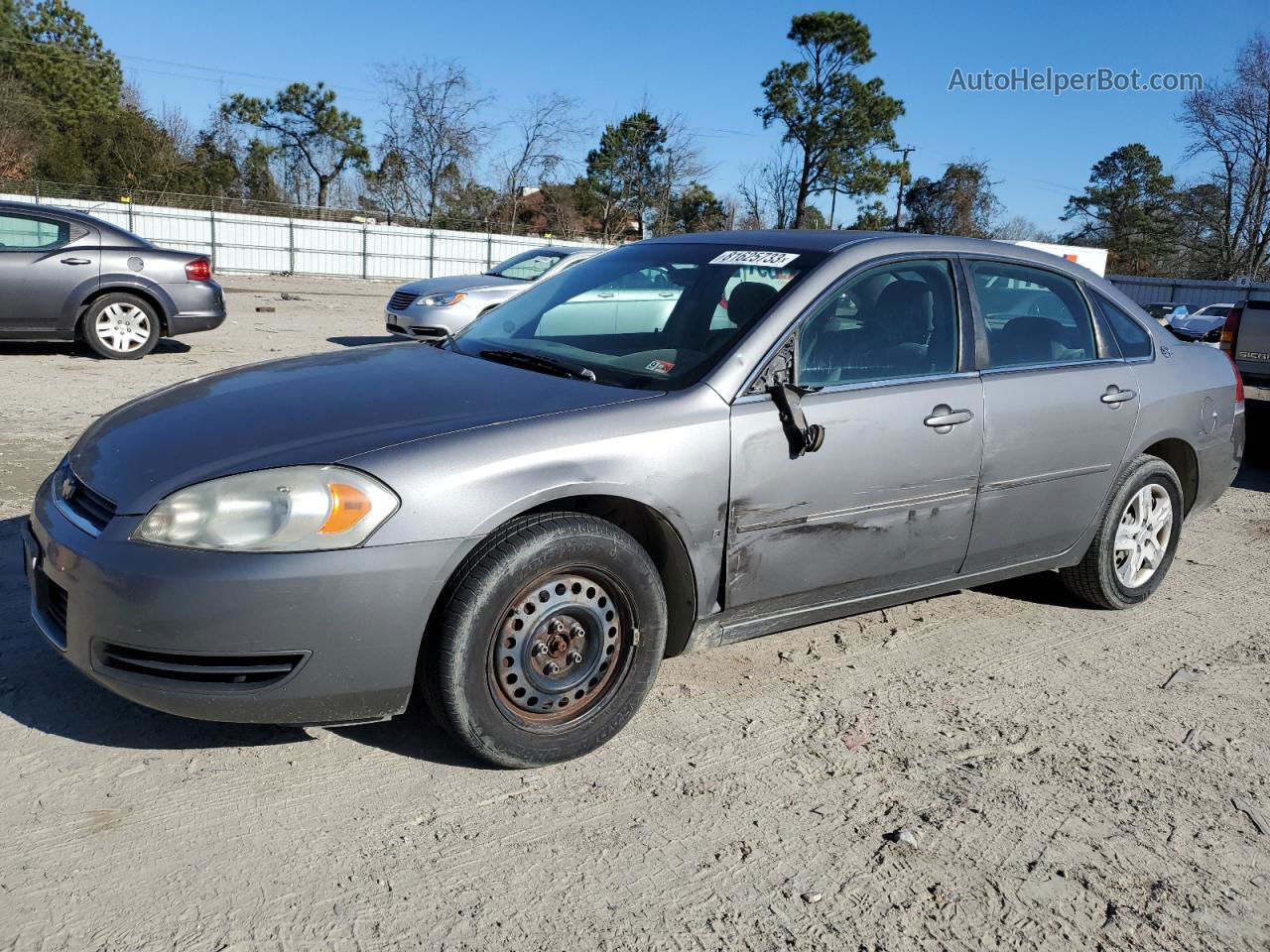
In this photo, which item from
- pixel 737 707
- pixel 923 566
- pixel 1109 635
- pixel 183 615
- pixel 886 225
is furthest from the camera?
pixel 886 225

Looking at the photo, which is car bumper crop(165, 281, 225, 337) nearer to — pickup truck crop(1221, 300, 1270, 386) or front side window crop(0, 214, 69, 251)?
front side window crop(0, 214, 69, 251)

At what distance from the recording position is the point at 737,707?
357 centimetres

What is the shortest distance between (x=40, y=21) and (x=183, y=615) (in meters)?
61.1

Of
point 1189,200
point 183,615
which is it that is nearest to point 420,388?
point 183,615

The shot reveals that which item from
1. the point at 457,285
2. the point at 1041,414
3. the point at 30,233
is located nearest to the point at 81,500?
the point at 1041,414

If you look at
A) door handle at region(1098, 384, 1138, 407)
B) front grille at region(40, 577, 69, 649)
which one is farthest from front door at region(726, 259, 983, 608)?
front grille at region(40, 577, 69, 649)

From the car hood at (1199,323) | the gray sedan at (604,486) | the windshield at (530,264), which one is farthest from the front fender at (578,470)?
the car hood at (1199,323)

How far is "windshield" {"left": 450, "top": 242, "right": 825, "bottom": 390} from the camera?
11.5 feet

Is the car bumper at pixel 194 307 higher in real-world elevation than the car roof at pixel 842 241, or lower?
lower

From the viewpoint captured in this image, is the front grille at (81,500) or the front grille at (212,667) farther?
the front grille at (81,500)

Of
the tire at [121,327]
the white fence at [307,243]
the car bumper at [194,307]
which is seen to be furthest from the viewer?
the white fence at [307,243]

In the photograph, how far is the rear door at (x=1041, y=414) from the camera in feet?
13.0

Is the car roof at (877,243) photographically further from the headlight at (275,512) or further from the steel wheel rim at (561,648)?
the headlight at (275,512)

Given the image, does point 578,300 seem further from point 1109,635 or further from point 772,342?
point 1109,635
